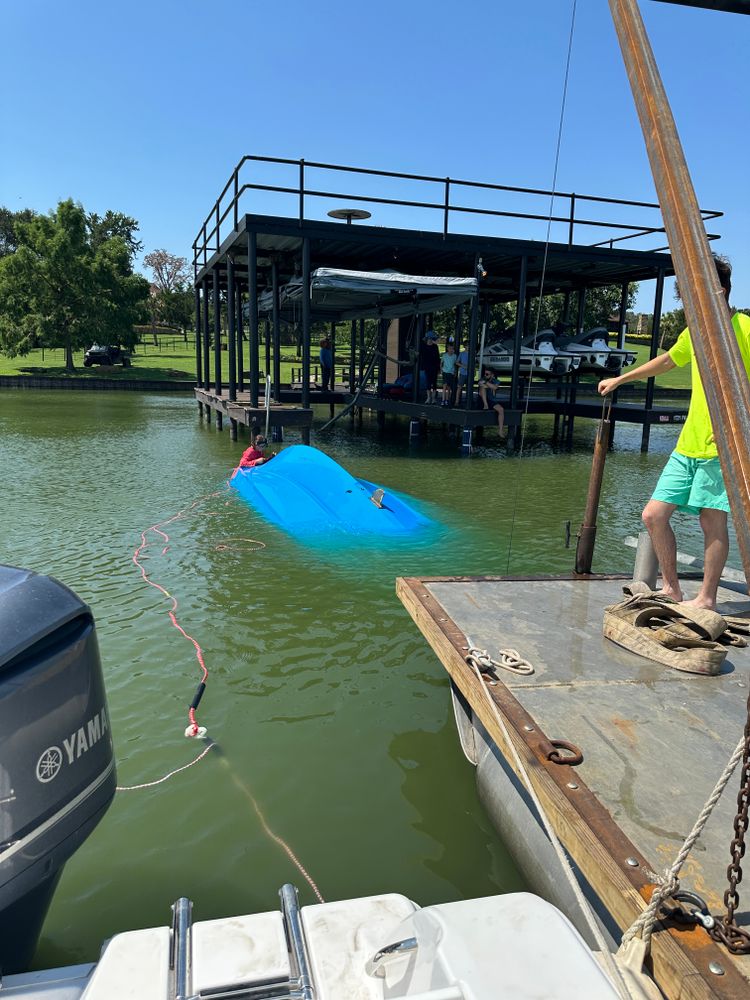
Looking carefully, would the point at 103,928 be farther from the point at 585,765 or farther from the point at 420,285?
the point at 420,285

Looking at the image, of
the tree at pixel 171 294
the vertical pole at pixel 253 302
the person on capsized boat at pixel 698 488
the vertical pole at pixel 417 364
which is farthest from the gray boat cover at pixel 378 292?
the tree at pixel 171 294

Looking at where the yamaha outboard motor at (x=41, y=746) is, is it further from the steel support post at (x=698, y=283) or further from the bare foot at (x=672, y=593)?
the bare foot at (x=672, y=593)

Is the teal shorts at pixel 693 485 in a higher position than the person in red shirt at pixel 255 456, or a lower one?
higher

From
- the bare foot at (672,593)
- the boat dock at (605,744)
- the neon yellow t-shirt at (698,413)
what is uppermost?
the neon yellow t-shirt at (698,413)

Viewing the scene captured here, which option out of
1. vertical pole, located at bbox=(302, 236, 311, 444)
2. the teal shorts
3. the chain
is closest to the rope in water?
the chain

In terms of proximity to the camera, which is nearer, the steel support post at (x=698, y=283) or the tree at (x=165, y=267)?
the steel support post at (x=698, y=283)

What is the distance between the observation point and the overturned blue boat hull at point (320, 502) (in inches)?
334

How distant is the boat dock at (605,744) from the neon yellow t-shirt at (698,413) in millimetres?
1083

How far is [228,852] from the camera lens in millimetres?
3082

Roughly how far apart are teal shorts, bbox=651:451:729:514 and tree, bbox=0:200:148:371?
38819 millimetres

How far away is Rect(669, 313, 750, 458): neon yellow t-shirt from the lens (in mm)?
3715

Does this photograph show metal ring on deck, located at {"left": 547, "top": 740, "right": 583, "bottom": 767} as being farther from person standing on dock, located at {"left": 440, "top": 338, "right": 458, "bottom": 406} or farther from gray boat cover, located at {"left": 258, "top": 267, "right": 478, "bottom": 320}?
person standing on dock, located at {"left": 440, "top": 338, "right": 458, "bottom": 406}

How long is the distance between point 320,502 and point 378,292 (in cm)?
662

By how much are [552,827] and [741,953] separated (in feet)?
2.29
